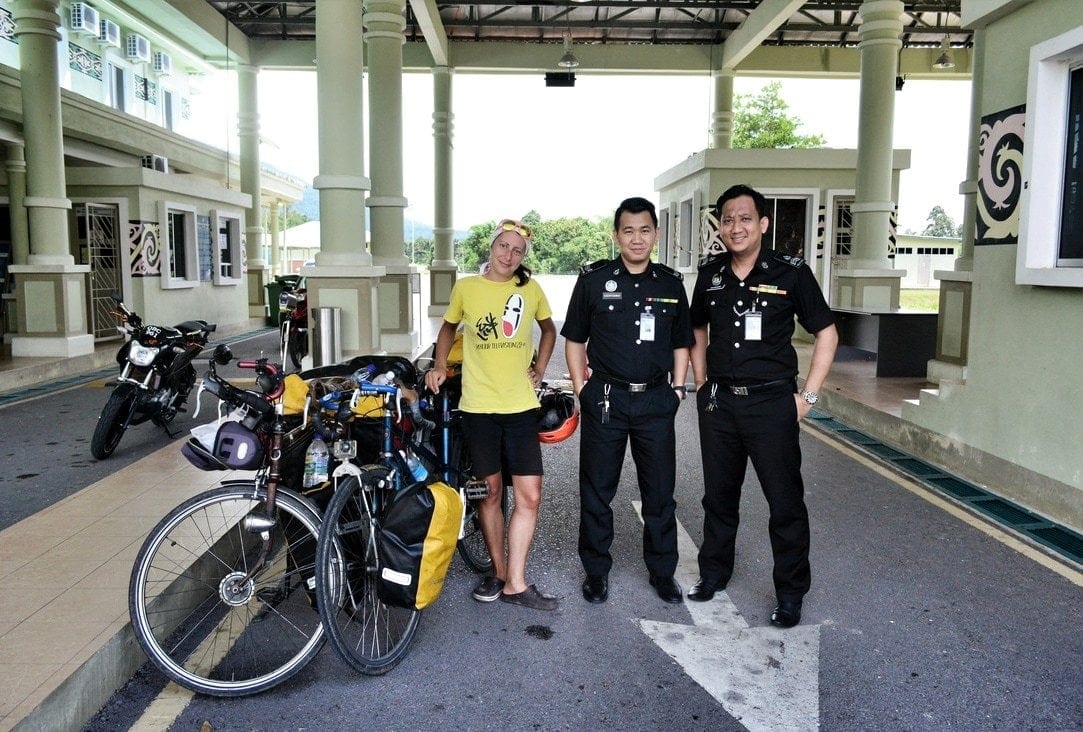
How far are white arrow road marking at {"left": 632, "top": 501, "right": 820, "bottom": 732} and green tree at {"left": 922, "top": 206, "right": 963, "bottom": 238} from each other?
8558 cm

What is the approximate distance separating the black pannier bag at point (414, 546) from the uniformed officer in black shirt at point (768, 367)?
4.56 ft

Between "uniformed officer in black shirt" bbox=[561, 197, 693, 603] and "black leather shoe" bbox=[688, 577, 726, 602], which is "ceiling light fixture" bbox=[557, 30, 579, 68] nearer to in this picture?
"uniformed officer in black shirt" bbox=[561, 197, 693, 603]

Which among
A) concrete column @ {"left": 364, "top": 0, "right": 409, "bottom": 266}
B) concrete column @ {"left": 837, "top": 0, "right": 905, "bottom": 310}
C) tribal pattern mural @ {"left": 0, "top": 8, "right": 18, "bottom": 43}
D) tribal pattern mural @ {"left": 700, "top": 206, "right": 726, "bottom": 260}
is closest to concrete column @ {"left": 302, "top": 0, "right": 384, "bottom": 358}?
concrete column @ {"left": 364, "top": 0, "right": 409, "bottom": 266}

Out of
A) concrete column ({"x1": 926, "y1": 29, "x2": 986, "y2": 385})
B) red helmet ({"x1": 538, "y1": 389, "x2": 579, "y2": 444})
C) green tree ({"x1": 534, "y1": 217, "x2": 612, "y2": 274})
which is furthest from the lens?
green tree ({"x1": 534, "y1": 217, "x2": 612, "y2": 274})

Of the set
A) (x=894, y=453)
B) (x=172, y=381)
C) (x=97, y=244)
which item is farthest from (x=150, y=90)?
(x=894, y=453)

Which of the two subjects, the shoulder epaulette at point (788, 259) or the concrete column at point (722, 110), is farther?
the concrete column at point (722, 110)

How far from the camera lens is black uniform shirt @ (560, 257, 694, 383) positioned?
12.8ft

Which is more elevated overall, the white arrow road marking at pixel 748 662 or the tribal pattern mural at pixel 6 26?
the tribal pattern mural at pixel 6 26

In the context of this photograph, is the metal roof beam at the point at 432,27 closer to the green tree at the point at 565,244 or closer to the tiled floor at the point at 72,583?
the tiled floor at the point at 72,583

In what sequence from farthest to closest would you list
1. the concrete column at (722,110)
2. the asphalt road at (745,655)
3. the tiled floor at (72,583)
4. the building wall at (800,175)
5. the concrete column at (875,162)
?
the concrete column at (722,110) → the building wall at (800,175) → the concrete column at (875,162) → the asphalt road at (745,655) → the tiled floor at (72,583)

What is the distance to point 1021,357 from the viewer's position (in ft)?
18.9

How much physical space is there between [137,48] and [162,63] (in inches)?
81.0

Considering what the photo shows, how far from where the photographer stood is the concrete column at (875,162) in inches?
505

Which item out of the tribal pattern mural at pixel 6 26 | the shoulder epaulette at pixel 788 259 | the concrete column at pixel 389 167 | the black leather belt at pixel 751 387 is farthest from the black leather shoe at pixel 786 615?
the tribal pattern mural at pixel 6 26
